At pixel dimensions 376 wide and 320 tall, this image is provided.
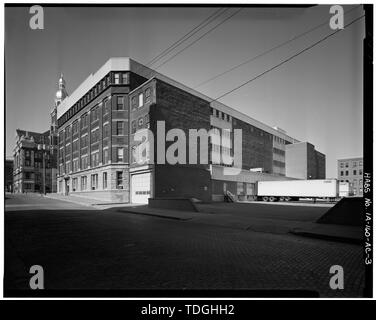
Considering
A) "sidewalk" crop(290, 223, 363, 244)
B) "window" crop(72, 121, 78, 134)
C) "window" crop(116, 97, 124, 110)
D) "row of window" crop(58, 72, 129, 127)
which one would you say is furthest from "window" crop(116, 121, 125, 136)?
"sidewalk" crop(290, 223, 363, 244)

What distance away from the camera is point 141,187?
91.3 feet

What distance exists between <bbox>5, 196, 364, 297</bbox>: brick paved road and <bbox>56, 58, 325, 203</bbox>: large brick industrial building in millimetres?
15708

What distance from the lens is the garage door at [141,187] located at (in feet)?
88.4

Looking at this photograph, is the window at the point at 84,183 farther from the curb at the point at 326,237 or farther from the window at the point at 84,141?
the curb at the point at 326,237

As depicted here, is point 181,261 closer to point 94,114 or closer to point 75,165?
point 94,114

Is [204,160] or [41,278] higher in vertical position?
[204,160]

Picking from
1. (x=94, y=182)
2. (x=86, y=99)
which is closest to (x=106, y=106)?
(x=86, y=99)

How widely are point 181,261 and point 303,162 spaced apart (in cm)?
5068

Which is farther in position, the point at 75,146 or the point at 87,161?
the point at 75,146

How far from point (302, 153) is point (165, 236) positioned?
1844 inches

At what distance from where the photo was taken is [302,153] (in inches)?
1945

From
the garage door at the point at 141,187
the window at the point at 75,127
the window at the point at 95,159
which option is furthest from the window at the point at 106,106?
the garage door at the point at 141,187
